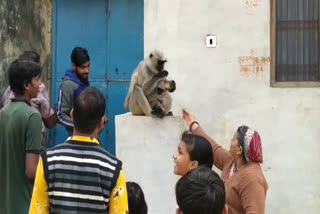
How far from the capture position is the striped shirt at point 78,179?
265 cm

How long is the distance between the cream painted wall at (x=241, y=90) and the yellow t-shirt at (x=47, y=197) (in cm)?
363

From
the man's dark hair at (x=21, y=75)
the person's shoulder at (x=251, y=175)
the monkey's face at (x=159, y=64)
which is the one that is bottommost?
the person's shoulder at (x=251, y=175)

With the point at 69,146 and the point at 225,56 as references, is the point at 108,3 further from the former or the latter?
the point at 69,146

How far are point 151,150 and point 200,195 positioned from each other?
9.70 ft

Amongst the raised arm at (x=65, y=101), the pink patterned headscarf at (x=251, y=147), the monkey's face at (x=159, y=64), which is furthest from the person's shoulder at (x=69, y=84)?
the pink patterned headscarf at (x=251, y=147)

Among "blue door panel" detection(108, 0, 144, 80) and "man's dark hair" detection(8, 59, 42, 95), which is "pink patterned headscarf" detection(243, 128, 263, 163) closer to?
"man's dark hair" detection(8, 59, 42, 95)

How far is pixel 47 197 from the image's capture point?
2697 millimetres

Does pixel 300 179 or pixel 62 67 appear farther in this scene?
pixel 62 67

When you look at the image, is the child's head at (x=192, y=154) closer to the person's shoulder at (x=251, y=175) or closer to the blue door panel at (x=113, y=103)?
the person's shoulder at (x=251, y=175)

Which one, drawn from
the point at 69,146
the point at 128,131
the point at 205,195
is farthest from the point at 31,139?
the point at 128,131

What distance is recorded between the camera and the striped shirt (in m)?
2.65

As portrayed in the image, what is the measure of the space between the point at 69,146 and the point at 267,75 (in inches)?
157

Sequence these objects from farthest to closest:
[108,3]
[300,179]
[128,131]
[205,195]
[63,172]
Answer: [108,3] < [300,179] < [128,131] < [63,172] < [205,195]

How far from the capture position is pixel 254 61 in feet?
20.6
